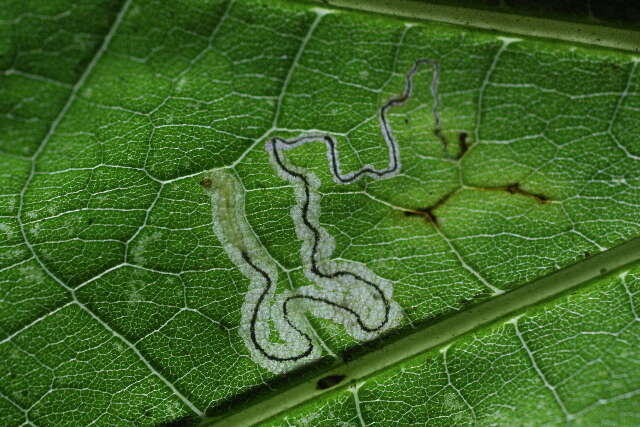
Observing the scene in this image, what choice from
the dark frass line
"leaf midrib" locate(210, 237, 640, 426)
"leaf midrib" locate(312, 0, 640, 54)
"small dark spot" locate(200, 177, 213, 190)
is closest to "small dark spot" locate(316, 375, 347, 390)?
"leaf midrib" locate(210, 237, 640, 426)

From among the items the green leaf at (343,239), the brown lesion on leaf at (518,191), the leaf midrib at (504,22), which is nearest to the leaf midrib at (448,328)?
the green leaf at (343,239)

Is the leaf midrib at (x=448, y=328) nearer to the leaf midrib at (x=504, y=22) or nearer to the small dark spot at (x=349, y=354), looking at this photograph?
the small dark spot at (x=349, y=354)

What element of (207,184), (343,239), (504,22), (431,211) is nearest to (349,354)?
(343,239)

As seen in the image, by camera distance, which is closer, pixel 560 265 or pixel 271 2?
pixel 271 2

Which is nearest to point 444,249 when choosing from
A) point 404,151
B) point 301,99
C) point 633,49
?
point 404,151

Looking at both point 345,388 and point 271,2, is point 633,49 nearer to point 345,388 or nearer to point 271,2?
point 271,2

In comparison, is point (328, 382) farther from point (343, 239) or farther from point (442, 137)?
point (442, 137)
